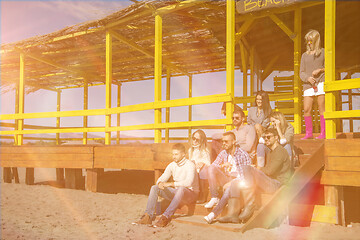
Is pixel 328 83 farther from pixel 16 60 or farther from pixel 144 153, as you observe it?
pixel 16 60

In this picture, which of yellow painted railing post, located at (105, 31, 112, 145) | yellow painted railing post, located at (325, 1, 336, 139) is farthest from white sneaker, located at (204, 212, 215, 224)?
yellow painted railing post, located at (105, 31, 112, 145)

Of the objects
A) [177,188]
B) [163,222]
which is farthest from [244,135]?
[163,222]

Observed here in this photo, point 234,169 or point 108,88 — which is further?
point 108,88

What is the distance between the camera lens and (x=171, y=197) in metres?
5.26

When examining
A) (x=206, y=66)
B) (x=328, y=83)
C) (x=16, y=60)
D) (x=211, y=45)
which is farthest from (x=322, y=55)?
(x=16, y=60)

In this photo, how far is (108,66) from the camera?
9.05m

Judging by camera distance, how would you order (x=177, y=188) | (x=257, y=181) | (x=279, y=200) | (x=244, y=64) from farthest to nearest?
(x=244, y=64), (x=177, y=188), (x=257, y=181), (x=279, y=200)

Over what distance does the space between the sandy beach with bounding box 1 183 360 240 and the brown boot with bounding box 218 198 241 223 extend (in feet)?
0.81

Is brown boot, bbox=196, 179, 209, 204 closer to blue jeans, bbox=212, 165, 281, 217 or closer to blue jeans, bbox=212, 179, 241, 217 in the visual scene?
blue jeans, bbox=212, 179, 241, 217

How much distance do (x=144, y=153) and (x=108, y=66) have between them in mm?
3130

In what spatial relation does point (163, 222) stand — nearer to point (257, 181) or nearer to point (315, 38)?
point (257, 181)

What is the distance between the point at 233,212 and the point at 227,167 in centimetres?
75

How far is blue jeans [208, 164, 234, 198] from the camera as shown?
193 inches

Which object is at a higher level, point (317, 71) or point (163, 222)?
point (317, 71)
